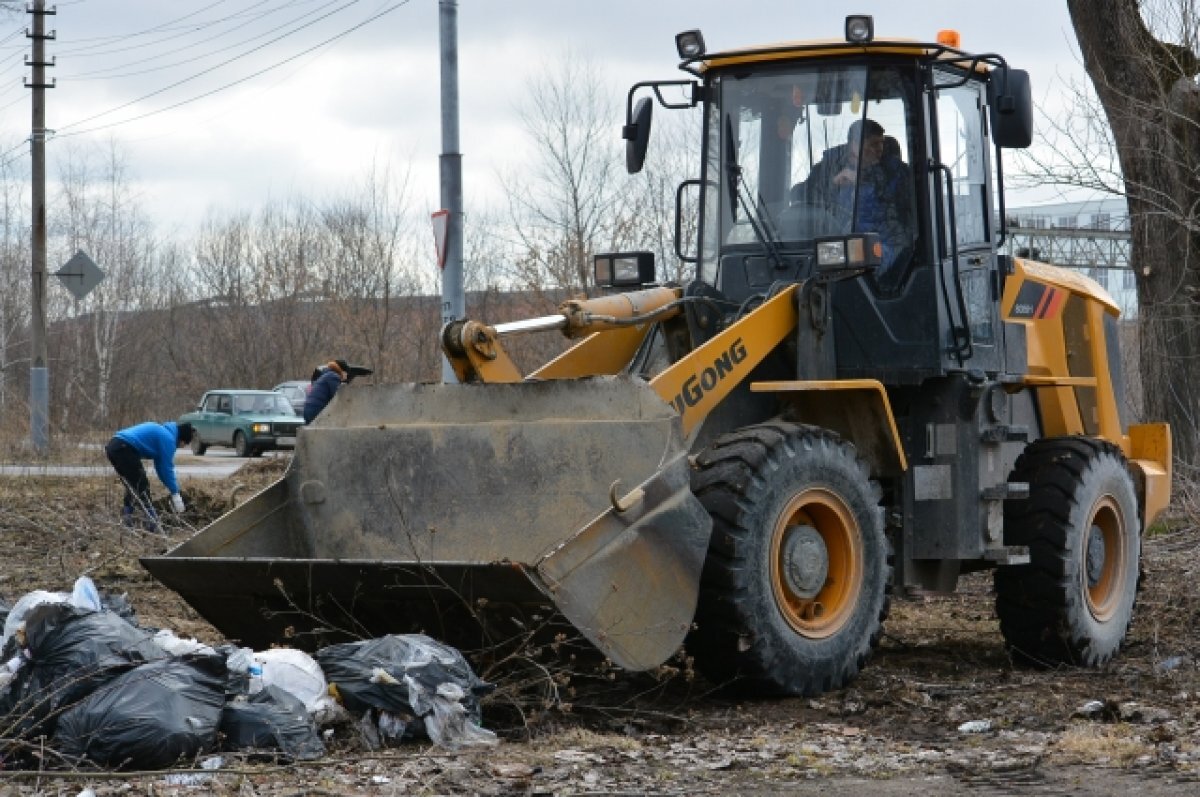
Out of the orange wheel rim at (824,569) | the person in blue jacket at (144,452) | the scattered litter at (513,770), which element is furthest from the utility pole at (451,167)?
the scattered litter at (513,770)

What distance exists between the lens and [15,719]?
625 cm

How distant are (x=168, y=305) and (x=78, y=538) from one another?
44.7 meters

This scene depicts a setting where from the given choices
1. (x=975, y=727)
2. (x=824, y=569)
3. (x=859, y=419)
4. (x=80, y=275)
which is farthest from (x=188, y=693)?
(x=80, y=275)

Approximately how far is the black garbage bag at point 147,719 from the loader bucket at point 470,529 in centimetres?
101

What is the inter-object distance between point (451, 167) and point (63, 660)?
6.92 metres

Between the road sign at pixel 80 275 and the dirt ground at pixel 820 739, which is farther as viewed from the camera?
the road sign at pixel 80 275

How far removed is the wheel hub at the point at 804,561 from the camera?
298 inches

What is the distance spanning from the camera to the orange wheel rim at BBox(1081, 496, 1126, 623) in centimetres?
949

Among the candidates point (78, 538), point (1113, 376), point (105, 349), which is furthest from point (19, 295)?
point (1113, 376)

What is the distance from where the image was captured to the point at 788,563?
7570 millimetres

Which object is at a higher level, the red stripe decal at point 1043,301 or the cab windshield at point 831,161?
the cab windshield at point 831,161

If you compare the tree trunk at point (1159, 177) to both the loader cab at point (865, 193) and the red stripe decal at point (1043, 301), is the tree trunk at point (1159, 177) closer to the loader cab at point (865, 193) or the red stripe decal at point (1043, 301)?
the red stripe decal at point (1043, 301)

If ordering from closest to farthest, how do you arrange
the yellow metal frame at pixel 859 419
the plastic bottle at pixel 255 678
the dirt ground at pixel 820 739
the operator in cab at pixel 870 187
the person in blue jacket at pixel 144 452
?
the dirt ground at pixel 820 739 < the plastic bottle at pixel 255 678 < the yellow metal frame at pixel 859 419 < the operator in cab at pixel 870 187 < the person in blue jacket at pixel 144 452

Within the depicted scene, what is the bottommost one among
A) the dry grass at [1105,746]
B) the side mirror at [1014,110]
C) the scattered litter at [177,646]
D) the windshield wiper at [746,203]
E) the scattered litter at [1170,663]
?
the scattered litter at [1170,663]
